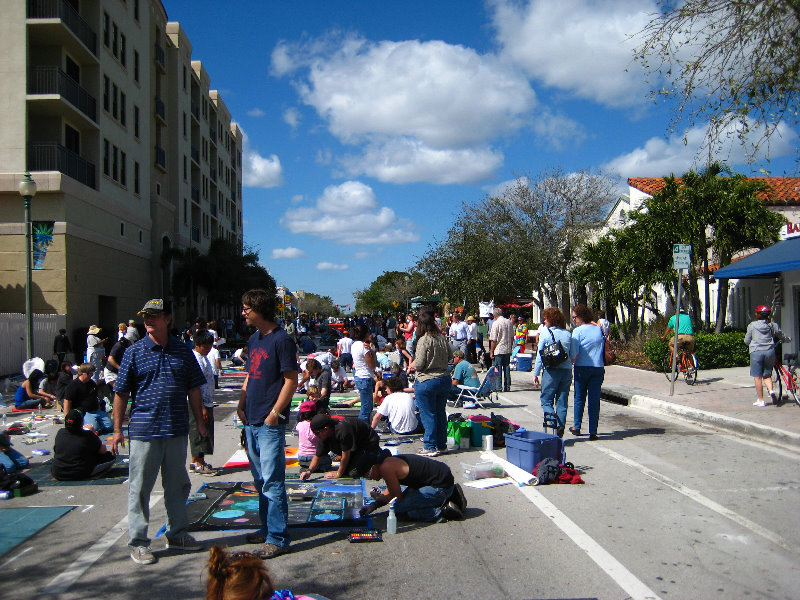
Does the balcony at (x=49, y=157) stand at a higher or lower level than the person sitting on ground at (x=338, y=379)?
higher

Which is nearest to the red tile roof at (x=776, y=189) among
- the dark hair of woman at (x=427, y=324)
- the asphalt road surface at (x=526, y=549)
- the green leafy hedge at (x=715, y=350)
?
the green leafy hedge at (x=715, y=350)

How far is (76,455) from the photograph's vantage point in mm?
7809

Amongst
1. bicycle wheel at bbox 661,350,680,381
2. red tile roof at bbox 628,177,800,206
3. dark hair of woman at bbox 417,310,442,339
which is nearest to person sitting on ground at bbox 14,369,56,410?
dark hair of woman at bbox 417,310,442,339

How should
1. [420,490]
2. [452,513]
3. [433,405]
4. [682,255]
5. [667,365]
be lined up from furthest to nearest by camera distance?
[667,365] < [682,255] < [433,405] < [420,490] < [452,513]

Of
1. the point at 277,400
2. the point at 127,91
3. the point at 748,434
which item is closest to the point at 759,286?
the point at 748,434

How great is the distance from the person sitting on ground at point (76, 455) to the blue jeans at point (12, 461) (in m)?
0.55

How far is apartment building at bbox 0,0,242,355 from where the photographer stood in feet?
79.0

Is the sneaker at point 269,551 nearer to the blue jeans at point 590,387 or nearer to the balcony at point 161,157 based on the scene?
the blue jeans at point 590,387

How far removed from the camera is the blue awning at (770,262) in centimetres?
1584

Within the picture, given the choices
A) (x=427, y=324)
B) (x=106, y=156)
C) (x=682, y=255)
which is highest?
(x=106, y=156)

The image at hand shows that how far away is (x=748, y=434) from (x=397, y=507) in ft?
22.0

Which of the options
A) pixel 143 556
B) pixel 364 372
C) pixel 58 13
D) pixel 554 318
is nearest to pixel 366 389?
pixel 364 372

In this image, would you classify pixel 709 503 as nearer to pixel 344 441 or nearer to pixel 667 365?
pixel 344 441

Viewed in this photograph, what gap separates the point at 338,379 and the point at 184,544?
1160 centimetres
